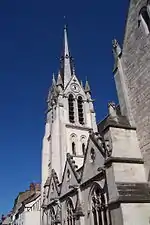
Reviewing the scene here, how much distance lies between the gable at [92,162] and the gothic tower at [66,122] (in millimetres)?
11404

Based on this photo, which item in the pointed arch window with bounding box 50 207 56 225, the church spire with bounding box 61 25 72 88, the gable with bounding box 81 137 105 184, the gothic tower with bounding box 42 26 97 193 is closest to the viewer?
the gable with bounding box 81 137 105 184

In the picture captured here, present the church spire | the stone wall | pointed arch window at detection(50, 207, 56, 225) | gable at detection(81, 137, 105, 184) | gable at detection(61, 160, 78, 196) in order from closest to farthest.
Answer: the stone wall → gable at detection(81, 137, 105, 184) → gable at detection(61, 160, 78, 196) → pointed arch window at detection(50, 207, 56, 225) → the church spire

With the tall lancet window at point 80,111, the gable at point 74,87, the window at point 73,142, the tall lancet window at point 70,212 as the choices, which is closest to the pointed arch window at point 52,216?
the tall lancet window at point 70,212

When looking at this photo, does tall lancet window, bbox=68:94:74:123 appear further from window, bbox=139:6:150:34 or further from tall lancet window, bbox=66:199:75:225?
window, bbox=139:6:150:34

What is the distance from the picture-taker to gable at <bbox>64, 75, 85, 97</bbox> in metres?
35.8

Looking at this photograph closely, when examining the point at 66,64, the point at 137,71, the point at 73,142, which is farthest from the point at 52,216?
the point at 66,64

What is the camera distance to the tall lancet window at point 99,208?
1353cm

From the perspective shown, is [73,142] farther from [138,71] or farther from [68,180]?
[138,71]

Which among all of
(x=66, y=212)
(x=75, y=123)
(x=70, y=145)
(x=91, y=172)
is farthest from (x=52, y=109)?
(x=91, y=172)

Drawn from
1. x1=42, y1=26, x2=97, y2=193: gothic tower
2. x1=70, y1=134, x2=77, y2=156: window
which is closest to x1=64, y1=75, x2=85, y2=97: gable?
x1=42, y1=26, x2=97, y2=193: gothic tower

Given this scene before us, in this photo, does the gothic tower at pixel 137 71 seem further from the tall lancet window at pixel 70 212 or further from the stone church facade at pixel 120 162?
the tall lancet window at pixel 70 212

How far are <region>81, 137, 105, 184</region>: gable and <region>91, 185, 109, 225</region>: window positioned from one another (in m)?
1.02

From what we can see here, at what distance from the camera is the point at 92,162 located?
50.7 ft

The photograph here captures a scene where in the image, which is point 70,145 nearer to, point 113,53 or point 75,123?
point 75,123
